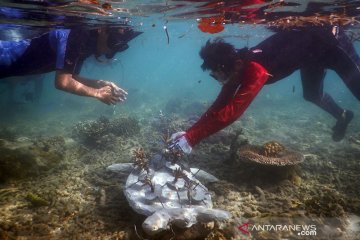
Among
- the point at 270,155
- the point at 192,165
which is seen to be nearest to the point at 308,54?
the point at 270,155

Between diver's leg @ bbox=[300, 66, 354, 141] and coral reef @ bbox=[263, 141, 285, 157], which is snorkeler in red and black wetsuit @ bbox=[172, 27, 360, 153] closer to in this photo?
diver's leg @ bbox=[300, 66, 354, 141]

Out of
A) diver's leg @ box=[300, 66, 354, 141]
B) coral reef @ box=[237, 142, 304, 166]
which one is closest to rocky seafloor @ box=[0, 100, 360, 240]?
coral reef @ box=[237, 142, 304, 166]

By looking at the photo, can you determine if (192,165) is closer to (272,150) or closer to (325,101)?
(272,150)

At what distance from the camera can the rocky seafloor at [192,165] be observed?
442cm

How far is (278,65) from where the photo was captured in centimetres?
592

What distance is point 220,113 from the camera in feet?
17.5

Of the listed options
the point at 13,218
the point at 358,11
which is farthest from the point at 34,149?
the point at 358,11

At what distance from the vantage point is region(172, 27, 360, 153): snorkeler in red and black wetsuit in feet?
17.4

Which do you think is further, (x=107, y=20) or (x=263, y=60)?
(x=107, y=20)

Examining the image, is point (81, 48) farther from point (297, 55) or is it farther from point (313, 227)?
point (313, 227)

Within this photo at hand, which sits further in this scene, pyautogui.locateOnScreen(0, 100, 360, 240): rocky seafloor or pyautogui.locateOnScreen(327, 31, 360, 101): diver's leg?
pyautogui.locateOnScreen(327, 31, 360, 101): diver's leg

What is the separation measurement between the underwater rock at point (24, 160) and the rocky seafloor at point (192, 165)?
2cm

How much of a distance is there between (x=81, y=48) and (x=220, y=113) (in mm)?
3423

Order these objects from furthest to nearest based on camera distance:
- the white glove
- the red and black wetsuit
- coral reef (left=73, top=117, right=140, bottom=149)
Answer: coral reef (left=73, top=117, right=140, bottom=149) → the white glove → the red and black wetsuit
